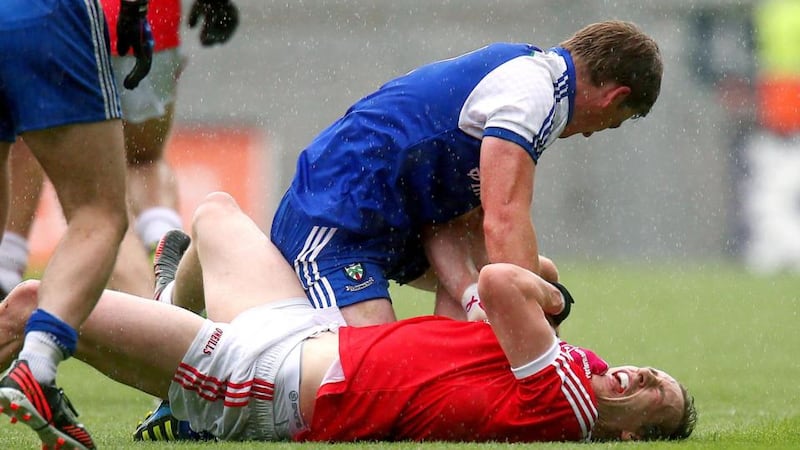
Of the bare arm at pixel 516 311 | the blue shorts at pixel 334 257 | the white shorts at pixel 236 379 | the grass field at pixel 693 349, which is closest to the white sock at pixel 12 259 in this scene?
the grass field at pixel 693 349

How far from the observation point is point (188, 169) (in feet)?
53.6

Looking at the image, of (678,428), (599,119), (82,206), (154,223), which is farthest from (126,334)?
(154,223)

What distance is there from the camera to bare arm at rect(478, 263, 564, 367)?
4.24 metres

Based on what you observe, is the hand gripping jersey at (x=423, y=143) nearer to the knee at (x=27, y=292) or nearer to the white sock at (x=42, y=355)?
the knee at (x=27, y=292)

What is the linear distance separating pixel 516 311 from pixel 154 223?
144 inches

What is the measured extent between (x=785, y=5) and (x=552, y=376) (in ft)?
49.6

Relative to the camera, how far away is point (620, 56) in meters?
5.23

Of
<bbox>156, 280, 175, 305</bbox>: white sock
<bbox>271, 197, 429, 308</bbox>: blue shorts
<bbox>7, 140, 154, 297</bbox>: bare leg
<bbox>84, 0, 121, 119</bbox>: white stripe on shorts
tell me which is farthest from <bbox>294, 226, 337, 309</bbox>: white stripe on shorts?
<bbox>7, 140, 154, 297</bbox>: bare leg

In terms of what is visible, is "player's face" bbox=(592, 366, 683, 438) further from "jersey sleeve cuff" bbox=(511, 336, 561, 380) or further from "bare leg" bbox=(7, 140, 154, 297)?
"bare leg" bbox=(7, 140, 154, 297)

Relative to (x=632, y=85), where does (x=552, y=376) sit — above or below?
below

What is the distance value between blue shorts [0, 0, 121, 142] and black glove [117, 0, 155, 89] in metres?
0.30

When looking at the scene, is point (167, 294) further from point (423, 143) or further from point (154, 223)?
point (154, 223)

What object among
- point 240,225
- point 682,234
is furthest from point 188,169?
point 240,225

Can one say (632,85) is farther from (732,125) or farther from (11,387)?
(732,125)
